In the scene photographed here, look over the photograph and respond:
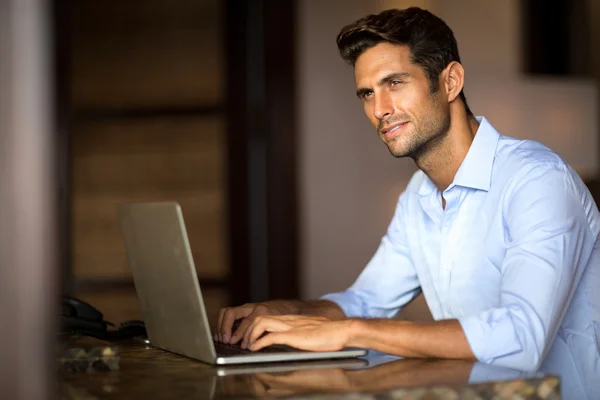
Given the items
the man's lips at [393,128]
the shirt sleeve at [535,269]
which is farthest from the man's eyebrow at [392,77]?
the shirt sleeve at [535,269]

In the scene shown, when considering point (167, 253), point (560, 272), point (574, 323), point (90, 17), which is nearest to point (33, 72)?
point (167, 253)

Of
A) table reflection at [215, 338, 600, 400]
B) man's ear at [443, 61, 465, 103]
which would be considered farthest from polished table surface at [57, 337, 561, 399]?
man's ear at [443, 61, 465, 103]

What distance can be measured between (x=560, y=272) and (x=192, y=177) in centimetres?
290

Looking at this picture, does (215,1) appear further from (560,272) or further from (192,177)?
(560,272)

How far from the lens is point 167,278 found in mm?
1556

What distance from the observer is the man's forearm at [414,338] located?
149 cm

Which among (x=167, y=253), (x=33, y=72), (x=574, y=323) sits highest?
(x=33, y=72)

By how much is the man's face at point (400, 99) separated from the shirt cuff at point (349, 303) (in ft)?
1.27

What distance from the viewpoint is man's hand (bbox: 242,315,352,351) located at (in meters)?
1.50

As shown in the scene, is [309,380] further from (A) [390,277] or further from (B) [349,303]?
(A) [390,277]

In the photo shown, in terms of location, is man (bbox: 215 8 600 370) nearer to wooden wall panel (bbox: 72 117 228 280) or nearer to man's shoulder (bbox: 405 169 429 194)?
man's shoulder (bbox: 405 169 429 194)

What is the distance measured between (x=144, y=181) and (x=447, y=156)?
2491mm

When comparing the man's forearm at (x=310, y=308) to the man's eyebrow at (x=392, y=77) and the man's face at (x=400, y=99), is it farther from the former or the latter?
the man's eyebrow at (x=392, y=77)

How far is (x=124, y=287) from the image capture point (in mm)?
4328
